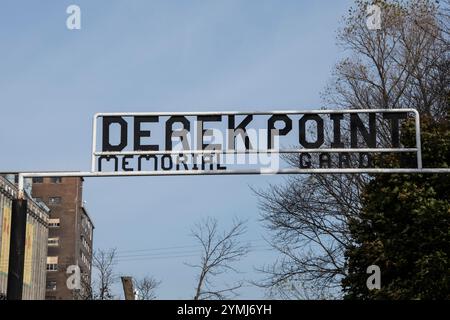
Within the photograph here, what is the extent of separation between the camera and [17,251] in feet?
33.3

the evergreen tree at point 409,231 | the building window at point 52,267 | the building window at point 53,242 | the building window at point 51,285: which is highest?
the building window at point 53,242

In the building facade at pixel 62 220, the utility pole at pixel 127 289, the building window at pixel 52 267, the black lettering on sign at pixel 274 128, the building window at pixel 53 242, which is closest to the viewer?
the black lettering on sign at pixel 274 128

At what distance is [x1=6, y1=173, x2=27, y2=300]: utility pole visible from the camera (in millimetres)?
9969

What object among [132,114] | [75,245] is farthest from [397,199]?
[75,245]

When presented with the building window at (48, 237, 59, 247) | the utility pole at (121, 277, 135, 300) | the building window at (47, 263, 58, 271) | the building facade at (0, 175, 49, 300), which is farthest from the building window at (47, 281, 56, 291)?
the utility pole at (121, 277, 135, 300)

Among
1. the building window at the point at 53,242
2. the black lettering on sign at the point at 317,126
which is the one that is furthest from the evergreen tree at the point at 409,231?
the building window at the point at 53,242

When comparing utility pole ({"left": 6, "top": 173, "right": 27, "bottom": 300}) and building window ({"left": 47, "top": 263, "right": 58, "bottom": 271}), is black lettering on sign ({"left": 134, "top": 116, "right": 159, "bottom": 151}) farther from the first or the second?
building window ({"left": 47, "top": 263, "right": 58, "bottom": 271})

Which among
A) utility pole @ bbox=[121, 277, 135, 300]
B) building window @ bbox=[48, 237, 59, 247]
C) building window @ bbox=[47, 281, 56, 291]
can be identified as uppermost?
building window @ bbox=[48, 237, 59, 247]

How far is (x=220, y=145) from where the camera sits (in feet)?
35.7

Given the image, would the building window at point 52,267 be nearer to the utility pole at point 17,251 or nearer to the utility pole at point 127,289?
the utility pole at point 127,289

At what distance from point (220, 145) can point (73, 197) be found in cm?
10042

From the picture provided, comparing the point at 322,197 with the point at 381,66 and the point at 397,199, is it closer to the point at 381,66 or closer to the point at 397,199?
the point at 381,66

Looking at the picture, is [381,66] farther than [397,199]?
Yes

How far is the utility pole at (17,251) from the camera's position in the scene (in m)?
9.97
